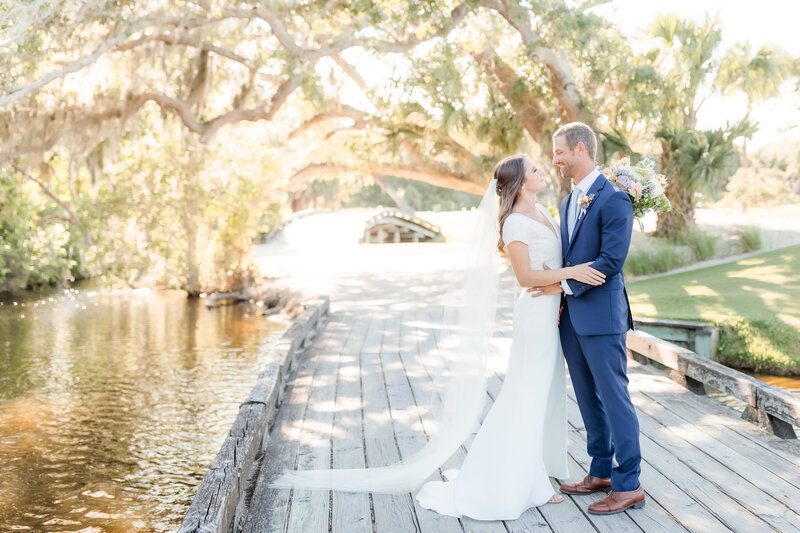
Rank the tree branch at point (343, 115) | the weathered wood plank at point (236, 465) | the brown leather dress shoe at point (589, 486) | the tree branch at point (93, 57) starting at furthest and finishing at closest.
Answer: the tree branch at point (343, 115) < the tree branch at point (93, 57) < the brown leather dress shoe at point (589, 486) < the weathered wood plank at point (236, 465)

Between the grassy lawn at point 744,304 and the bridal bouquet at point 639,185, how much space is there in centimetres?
634

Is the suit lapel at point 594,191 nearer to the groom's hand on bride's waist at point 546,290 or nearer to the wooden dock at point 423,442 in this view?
the groom's hand on bride's waist at point 546,290

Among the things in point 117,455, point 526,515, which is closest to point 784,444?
point 526,515

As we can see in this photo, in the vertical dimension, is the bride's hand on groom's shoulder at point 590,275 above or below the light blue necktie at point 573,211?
below

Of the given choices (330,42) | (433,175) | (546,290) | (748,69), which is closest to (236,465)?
(546,290)

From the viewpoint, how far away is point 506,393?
4246mm

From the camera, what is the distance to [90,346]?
518 inches

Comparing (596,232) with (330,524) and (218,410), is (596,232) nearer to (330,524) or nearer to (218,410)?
(330,524)

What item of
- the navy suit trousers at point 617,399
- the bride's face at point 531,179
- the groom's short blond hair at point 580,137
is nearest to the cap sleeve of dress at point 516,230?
the bride's face at point 531,179

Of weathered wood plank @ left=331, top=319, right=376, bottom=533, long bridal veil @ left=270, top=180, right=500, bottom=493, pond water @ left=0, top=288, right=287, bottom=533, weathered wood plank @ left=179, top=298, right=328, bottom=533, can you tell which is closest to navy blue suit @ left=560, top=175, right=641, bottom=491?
A: long bridal veil @ left=270, top=180, right=500, bottom=493

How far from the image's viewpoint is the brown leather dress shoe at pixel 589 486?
14.1 ft

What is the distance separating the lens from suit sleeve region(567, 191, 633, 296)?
12.8 feet

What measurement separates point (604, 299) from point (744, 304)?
8.13 meters

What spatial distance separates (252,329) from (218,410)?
5.40 metres
